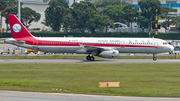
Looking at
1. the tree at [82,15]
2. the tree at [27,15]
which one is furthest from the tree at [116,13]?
the tree at [27,15]

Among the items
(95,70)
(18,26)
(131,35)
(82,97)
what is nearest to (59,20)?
(131,35)

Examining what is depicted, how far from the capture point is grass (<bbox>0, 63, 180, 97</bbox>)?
24234mm

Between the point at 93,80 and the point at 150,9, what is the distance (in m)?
95.8

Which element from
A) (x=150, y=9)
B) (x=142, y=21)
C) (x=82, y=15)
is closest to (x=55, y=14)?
(x=82, y=15)

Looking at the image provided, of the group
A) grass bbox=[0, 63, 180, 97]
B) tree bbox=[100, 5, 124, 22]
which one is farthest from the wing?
tree bbox=[100, 5, 124, 22]

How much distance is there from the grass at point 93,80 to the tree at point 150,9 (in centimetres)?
8450

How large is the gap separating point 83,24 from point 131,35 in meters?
20.0

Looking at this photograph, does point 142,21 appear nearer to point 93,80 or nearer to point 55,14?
point 55,14

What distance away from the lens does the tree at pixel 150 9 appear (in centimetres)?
12044

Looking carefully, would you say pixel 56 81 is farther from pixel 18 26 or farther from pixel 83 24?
pixel 83 24

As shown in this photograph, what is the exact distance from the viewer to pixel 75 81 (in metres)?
29.4

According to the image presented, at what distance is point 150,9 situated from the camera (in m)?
120

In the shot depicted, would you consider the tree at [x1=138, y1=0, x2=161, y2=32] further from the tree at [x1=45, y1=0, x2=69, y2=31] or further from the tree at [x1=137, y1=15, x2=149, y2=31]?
the tree at [x1=45, y1=0, x2=69, y2=31]

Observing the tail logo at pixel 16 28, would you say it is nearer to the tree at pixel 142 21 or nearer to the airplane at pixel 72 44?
the airplane at pixel 72 44
